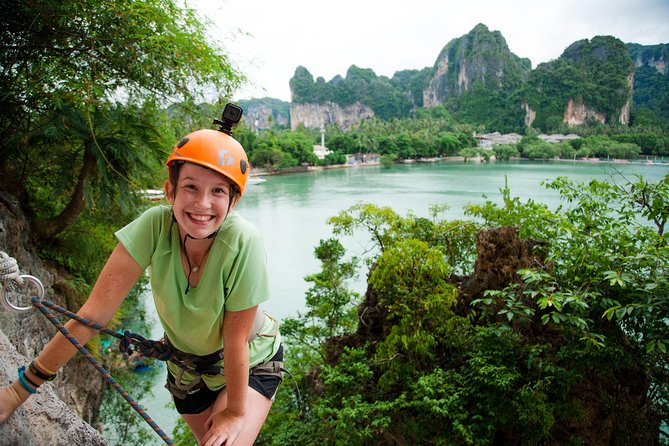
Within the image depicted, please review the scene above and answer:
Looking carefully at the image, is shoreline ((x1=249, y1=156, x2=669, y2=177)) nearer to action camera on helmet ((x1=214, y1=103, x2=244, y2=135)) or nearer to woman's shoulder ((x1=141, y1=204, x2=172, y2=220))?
action camera on helmet ((x1=214, y1=103, x2=244, y2=135))

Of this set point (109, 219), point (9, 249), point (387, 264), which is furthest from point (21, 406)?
point (109, 219)

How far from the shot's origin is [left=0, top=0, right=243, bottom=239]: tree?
314cm

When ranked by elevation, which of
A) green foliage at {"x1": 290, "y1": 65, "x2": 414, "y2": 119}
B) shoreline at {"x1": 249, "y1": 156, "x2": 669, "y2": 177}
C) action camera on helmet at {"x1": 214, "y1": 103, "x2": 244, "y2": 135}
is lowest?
action camera on helmet at {"x1": 214, "y1": 103, "x2": 244, "y2": 135}

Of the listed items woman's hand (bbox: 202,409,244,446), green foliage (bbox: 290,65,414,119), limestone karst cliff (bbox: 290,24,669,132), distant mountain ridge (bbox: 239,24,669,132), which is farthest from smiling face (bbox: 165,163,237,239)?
green foliage (bbox: 290,65,414,119)

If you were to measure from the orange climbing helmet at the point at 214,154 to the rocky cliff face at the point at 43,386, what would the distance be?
62 cm

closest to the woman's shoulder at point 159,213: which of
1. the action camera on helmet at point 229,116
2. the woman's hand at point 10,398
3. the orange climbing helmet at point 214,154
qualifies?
the orange climbing helmet at point 214,154

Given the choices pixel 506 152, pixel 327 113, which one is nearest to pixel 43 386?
pixel 506 152

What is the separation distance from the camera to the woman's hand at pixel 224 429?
3.52ft

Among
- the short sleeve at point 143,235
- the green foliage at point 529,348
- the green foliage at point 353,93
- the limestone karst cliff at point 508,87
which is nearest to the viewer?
the short sleeve at point 143,235

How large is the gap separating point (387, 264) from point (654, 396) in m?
2.24

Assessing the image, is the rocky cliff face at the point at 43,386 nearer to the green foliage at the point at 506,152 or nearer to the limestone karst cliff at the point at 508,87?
the green foliage at the point at 506,152

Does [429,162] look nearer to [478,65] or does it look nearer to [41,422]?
[41,422]

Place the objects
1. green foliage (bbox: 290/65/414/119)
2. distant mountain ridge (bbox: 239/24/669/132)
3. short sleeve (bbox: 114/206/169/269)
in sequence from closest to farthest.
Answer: short sleeve (bbox: 114/206/169/269)
distant mountain ridge (bbox: 239/24/669/132)
green foliage (bbox: 290/65/414/119)

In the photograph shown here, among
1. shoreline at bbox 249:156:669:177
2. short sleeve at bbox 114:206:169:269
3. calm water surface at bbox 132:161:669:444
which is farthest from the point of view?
shoreline at bbox 249:156:669:177
